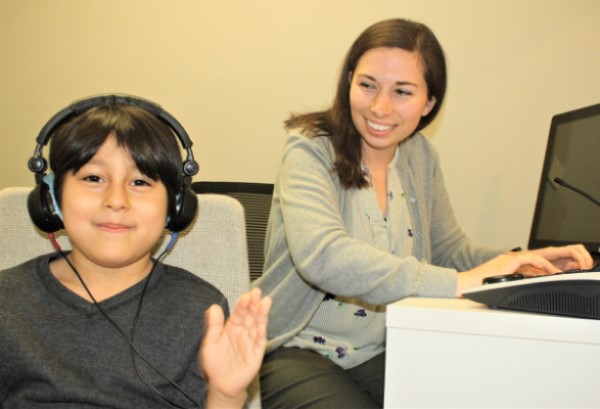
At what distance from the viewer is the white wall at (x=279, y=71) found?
199 cm

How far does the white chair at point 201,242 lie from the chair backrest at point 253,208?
1.77ft

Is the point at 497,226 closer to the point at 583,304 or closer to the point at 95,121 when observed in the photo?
the point at 583,304

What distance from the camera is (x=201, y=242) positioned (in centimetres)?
106

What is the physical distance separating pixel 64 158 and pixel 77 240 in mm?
126

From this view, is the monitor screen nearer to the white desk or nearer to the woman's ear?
the woman's ear

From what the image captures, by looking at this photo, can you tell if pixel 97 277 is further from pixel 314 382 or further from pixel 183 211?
pixel 314 382

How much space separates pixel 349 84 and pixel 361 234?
14.2 inches

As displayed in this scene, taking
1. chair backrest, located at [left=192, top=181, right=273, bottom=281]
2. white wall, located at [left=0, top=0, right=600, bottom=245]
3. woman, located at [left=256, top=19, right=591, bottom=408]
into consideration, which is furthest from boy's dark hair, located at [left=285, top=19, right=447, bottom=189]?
white wall, located at [left=0, top=0, right=600, bottom=245]

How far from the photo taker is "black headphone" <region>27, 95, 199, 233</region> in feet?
2.98

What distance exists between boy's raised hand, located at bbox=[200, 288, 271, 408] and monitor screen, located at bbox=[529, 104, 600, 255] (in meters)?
0.84

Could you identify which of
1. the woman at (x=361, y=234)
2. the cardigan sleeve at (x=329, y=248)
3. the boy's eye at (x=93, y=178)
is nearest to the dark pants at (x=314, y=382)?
the woman at (x=361, y=234)

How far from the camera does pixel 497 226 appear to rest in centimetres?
202

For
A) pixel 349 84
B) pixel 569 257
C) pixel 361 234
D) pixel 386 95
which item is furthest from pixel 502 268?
pixel 349 84

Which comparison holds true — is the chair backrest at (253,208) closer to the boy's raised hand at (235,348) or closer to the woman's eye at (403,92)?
the woman's eye at (403,92)
